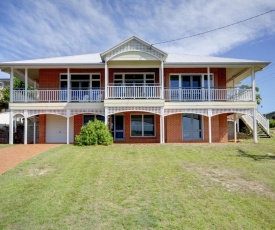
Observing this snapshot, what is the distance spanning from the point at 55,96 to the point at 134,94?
19.0 ft

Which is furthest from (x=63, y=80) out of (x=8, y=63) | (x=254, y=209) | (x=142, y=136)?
(x=254, y=209)

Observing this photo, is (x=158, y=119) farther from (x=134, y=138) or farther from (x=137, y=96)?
(x=137, y=96)

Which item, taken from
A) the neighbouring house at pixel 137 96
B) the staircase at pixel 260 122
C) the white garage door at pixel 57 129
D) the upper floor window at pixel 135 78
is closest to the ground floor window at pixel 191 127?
the neighbouring house at pixel 137 96

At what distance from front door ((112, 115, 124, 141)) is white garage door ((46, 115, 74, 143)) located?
3.13m

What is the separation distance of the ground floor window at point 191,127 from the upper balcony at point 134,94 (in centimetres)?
163

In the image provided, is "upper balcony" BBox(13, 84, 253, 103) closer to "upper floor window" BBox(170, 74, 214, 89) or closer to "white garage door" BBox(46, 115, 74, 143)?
"upper floor window" BBox(170, 74, 214, 89)

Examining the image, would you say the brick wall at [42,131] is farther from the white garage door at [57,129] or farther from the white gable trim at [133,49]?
the white gable trim at [133,49]

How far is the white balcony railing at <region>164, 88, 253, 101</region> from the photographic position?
16891 mm

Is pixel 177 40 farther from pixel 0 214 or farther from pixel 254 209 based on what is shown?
pixel 0 214

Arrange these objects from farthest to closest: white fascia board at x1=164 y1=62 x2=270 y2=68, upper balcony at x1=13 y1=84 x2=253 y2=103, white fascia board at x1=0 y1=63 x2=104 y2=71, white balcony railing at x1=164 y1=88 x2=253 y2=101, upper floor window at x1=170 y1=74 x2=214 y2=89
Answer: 1. upper floor window at x1=170 y1=74 x2=214 y2=89
2. white balcony railing at x1=164 y1=88 x2=253 y2=101
3. upper balcony at x1=13 y1=84 x2=253 y2=103
4. white fascia board at x1=0 y1=63 x2=104 y2=71
5. white fascia board at x1=164 y1=62 x2=270 y2=68

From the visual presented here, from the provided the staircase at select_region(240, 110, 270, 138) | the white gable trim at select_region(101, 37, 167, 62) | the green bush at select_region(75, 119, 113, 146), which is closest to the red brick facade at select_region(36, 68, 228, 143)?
the white gable trim at select_region(101, 37, 167, 62)

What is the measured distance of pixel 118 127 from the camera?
60.1 feet

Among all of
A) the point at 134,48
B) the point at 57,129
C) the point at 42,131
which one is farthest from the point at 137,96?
the point at 42,131

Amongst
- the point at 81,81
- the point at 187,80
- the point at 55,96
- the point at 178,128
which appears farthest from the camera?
the point at 81,81
